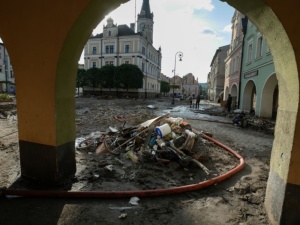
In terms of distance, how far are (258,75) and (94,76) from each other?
3297cm

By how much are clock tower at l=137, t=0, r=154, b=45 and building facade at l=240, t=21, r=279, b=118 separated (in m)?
40.8

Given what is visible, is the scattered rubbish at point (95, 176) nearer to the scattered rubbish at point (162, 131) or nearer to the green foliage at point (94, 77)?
the scattered rubbish at point (162, 131)

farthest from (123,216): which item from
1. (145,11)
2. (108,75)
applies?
(145,11)

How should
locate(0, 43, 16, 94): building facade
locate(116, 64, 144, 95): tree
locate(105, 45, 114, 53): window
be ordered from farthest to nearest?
locate(105, 45, 114, 53): window < locate(0, 43, 16, 94): building facade < locate(116, 64, 144, 95): tree

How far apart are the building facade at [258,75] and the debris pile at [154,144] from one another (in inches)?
359

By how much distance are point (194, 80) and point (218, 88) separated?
6698 cm

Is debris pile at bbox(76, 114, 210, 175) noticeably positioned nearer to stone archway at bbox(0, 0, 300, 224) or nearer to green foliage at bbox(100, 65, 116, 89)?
stone archway at bbox(0, 0, 300, 224)

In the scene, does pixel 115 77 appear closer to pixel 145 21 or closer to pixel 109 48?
pixel 109 48

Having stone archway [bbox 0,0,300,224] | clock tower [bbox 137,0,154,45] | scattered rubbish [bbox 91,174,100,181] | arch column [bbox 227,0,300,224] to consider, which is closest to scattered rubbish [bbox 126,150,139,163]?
scattered rubbish [bbox 91,174,100,181]

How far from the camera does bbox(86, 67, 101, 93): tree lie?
40344mm

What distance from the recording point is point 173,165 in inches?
198

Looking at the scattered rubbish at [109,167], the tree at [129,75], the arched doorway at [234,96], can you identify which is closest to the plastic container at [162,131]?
the scattered rubbish at [109,167]

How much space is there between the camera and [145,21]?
5381cm

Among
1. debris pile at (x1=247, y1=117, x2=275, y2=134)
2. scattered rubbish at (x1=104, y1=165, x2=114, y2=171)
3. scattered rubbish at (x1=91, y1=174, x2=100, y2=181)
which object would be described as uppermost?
debris pile at (x1=247, y1=117, x2=275, y2=134)
